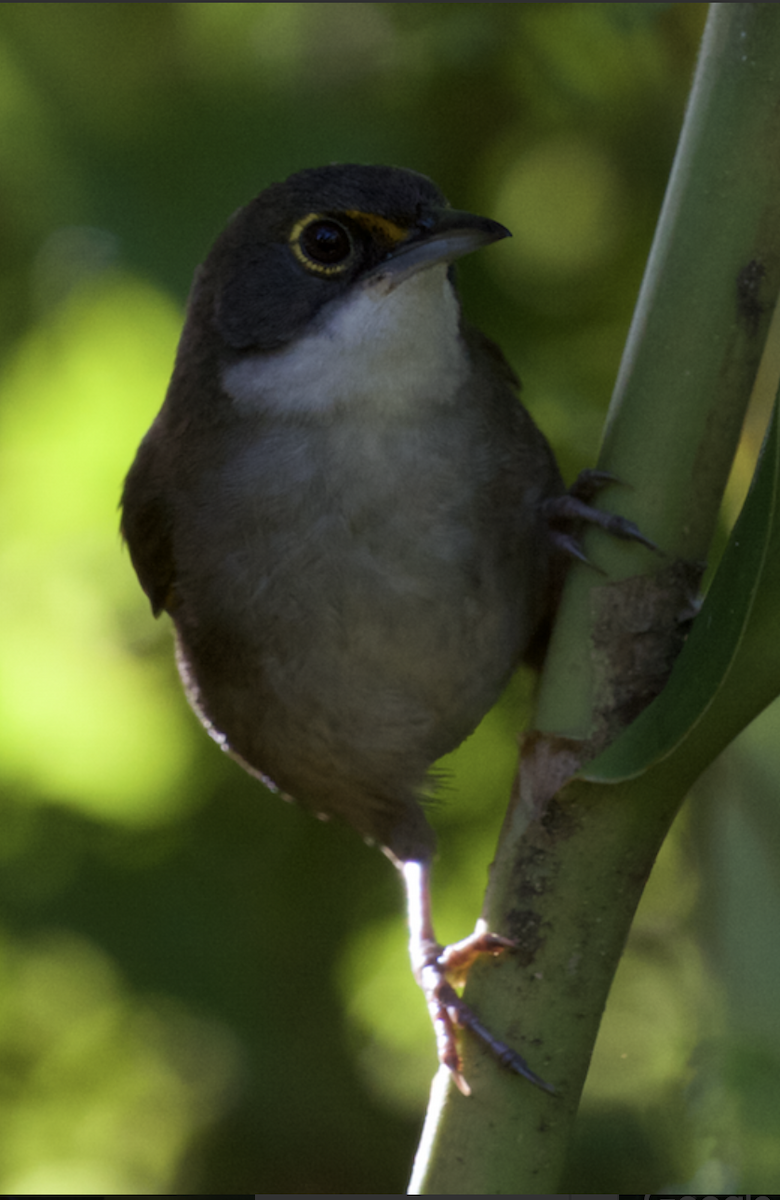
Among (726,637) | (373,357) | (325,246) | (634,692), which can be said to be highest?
(325,246)

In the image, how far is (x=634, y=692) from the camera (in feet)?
4.54

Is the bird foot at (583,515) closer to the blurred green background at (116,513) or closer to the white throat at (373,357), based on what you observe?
the white throat at (373,357)

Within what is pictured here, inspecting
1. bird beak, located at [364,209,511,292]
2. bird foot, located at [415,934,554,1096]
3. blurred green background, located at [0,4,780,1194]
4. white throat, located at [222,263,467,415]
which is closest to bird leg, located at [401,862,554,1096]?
bird foot, located at [415,934,554,1096]

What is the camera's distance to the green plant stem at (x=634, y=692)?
4.18 ft

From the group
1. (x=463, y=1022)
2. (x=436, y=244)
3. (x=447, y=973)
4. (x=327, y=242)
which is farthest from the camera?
(x=327, y=242)

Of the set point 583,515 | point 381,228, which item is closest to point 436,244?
point 381,228

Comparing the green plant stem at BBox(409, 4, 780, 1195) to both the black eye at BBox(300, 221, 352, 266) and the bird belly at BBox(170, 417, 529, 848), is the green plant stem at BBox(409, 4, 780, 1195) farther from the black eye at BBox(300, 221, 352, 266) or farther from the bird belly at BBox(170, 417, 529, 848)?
the black eye at BBox(300, 221, 352, 266)

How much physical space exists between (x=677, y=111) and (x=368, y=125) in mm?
602

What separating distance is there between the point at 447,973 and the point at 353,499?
0.72 m

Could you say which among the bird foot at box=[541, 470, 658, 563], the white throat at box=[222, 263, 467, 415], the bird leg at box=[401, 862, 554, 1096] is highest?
the white throat at box=[222, 263, 467, 415]

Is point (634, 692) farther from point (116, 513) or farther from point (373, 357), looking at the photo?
point (116, 513)

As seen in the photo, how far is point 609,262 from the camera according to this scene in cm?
A: 235

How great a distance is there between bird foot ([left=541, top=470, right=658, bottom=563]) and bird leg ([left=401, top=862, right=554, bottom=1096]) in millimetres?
488

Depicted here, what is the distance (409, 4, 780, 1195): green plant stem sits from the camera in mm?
1273
